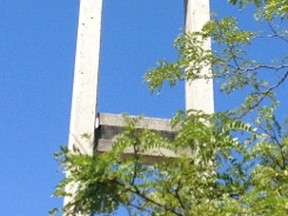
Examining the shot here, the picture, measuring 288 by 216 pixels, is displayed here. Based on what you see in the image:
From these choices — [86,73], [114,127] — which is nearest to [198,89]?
[114,127]

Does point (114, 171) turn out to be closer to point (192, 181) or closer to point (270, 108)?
point (192, 181)

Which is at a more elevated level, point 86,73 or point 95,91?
point 86,73

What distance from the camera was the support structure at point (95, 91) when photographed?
15.0ft

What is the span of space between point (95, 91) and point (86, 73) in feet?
0.62

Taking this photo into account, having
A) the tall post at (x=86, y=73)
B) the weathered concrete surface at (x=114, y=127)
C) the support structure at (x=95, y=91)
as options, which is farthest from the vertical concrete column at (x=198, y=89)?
the tall post at (x=86, y=73)

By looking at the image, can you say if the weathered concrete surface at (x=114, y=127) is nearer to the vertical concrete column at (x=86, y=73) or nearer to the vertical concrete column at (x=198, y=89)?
A: the vertical concrete column at (x=86, y=73)

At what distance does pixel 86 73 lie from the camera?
4.91 metres

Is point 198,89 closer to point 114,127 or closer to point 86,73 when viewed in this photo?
point 114,127

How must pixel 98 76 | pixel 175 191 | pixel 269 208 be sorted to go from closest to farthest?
pixel 269 208
pixel 175 191
pixel 98 76

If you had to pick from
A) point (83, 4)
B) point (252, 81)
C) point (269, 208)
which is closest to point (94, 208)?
point (269, 208)

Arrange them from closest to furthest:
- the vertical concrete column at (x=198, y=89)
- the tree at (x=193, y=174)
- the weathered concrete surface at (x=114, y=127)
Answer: the tree at (x=193, y=174) < the weathered concrete surface at (x=114, y=127) < the vertical concrete column at (x=198, y=89)

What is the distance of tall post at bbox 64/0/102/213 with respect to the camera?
15.1 feet

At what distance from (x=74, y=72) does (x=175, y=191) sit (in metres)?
2.22

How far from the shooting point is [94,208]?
2770 mm
